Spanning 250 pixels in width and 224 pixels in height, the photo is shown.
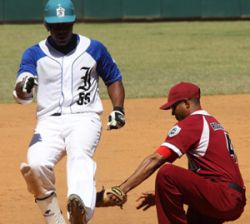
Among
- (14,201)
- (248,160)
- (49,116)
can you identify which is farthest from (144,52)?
(49,116)

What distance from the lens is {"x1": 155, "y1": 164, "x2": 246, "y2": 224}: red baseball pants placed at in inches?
263

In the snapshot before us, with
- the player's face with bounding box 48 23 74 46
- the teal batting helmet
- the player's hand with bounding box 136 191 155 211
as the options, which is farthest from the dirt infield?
the teal batting helmet

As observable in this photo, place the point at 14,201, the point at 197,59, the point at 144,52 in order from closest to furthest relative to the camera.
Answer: the point at 14,201
the point at 197,59
the point at 144,52

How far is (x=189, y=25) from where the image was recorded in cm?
3188

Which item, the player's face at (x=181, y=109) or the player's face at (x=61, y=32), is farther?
the player's face at (x=61, y=32)

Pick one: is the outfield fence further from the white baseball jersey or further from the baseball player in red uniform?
the baseball player in red uniform

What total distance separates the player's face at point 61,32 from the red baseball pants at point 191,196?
147cm

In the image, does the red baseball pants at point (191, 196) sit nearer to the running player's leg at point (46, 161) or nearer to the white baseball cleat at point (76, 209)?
the white baseball cleat at point (76, 209)

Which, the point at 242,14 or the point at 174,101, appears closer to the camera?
the point at 174,101

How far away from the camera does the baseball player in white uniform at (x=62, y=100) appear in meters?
→ 7.14

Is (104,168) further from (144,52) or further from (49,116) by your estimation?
Answer: (144,52)

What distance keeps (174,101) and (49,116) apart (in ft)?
3.93

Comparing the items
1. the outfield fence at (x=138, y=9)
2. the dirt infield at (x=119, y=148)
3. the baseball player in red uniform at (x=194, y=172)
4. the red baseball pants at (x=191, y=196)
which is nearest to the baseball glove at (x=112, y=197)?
the baseball player in red uniform at (x=194, y=172)

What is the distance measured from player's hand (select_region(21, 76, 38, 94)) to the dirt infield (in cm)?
156
